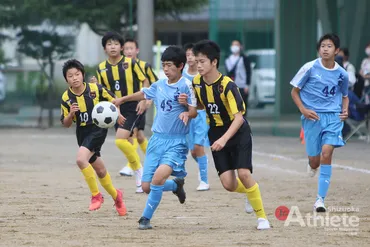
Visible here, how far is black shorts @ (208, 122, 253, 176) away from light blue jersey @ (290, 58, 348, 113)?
173cm

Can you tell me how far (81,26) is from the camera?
76.6ft

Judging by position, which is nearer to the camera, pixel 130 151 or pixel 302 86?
pixel 302 86

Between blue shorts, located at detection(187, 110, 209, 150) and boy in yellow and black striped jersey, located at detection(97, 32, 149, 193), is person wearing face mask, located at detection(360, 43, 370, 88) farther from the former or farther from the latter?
boy in yellow and black striped jersey, located at detection(97, 32, 149, 193)

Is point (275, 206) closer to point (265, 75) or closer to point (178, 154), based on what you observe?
point (178, 154)

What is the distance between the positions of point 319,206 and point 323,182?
0.34m

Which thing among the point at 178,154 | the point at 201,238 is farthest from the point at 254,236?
the point at 178,154

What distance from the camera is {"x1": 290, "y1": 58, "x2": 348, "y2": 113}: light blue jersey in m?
10.5

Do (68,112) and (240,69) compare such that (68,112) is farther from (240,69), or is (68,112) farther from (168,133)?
(240,69)

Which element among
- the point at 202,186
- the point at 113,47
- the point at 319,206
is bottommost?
the point at 202,186

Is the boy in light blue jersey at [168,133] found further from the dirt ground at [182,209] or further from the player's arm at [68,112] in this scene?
the player's arm at [68,112]

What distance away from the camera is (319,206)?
1005 cm

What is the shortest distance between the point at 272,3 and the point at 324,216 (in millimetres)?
11397

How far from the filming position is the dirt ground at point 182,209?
27.7 ft

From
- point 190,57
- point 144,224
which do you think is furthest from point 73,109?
point 190,57
